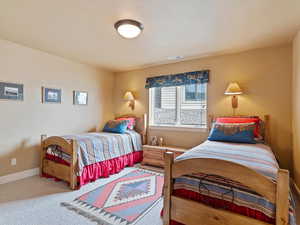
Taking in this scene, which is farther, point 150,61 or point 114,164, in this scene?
point 150,61

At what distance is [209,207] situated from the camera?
133 cm

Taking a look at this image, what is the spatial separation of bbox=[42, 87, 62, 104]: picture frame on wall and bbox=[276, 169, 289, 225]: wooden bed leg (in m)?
3.65

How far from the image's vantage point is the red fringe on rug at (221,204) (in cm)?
118

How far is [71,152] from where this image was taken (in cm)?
249

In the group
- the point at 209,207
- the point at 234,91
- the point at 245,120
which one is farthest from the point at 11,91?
the point at 245,120

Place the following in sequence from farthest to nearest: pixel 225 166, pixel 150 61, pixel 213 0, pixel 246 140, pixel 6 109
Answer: pixel 150 61, pixel 6 109, pixel 246 140, pixel 213 0, pixel 225 166

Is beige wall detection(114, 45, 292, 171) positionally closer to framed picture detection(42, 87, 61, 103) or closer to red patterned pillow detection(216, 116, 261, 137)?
red patterned pillow detection(216, 116, 261, 137)

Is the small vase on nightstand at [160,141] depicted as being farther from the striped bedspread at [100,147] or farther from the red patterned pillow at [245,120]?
the red patterned pillow at [245,120]

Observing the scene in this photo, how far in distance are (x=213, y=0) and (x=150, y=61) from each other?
2.13 meters

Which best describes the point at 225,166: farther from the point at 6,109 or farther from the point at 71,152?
the point at 6,109

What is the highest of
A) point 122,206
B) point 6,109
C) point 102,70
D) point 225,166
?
point 102,70

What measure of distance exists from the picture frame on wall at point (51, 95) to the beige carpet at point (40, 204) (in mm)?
1462

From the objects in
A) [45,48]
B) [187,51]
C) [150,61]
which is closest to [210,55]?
[187,51]

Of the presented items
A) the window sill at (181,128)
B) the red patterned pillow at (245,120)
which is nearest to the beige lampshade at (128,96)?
the window sill at (181,128)
